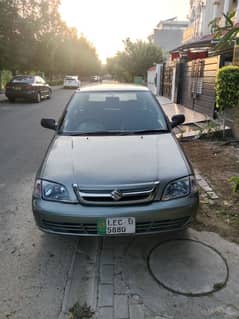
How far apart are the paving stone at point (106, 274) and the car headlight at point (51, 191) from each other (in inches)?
29.6

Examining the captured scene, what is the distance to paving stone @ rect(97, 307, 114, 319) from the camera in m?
2.22

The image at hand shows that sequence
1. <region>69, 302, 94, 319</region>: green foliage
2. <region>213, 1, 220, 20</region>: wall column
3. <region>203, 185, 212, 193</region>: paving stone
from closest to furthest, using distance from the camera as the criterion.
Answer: <region>69, 302, 94, 319</region>: green foliage
<region>203, 185, 212, 193</region>: paving stone
<region>213, 1, 220, 20</region>: wall column

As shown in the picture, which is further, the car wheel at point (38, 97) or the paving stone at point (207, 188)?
the car wheel at point (38, 97)

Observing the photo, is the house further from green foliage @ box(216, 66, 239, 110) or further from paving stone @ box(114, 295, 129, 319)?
paving stone @ box(114, 295, 129, 319)

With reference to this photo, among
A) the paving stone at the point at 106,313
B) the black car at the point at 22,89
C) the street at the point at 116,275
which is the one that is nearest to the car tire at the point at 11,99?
the black car at the point at 22,89

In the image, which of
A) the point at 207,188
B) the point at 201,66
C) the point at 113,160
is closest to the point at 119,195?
the point at 113,160

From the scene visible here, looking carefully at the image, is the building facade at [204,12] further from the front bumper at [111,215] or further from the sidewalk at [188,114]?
the front bumper at [111,215]

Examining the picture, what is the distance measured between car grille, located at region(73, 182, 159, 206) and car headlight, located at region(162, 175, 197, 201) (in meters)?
0.14

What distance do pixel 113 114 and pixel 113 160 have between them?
1.28m

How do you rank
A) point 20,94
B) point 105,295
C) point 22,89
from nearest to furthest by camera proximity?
point 105,295 → point 22,89 → point 20,94

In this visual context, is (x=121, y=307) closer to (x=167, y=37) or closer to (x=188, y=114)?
(x=188, y=114)

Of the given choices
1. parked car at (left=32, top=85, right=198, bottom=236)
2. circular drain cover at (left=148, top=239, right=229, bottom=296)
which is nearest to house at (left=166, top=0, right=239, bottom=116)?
parked car at (left=32, top=85, right=198, bottom=236)

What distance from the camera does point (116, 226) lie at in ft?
8.64

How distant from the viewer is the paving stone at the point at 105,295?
236 centimetres
